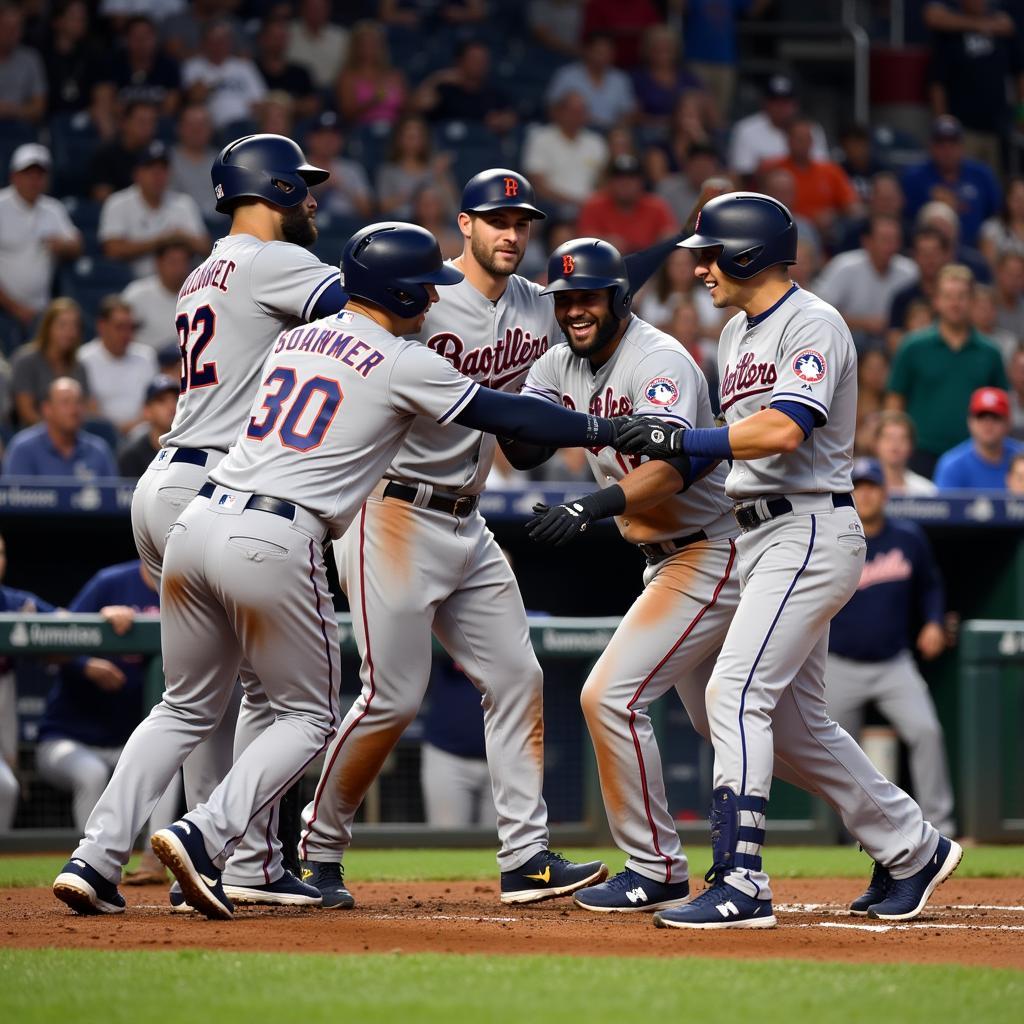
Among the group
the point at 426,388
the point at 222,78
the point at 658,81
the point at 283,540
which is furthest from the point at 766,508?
the point at 658,81

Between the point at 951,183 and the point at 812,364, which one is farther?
the point at 951,183

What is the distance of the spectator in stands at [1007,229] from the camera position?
13.2 metres

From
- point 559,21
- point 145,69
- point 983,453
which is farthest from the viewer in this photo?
point 559,21

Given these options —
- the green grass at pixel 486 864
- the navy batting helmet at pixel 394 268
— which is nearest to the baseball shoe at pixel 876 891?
the green grass at pixel 486 864

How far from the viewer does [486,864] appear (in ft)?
23.1

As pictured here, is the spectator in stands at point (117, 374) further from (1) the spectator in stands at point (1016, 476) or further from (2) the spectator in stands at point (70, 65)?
(1) the spectator in stands at point (1016, 476)

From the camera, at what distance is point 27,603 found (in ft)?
24.5

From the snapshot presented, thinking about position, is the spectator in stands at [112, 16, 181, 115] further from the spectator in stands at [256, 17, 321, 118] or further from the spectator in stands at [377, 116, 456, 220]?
the spectator in stands at [377, 116, 456, 220]

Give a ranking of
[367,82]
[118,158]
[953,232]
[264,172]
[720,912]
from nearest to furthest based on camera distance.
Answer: [720,912] → [264,172] → [118,158] → [367,82] → [953,232]

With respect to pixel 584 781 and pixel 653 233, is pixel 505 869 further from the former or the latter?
pixel 653 233

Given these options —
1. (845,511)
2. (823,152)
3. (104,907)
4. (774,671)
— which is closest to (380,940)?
(104,907)

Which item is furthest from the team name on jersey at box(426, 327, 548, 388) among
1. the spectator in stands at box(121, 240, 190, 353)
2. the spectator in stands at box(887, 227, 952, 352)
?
the spectator in stands at box(887, 227, 952, 352)

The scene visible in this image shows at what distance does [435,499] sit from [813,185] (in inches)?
326

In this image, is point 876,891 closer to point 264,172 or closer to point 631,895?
point 631,895
